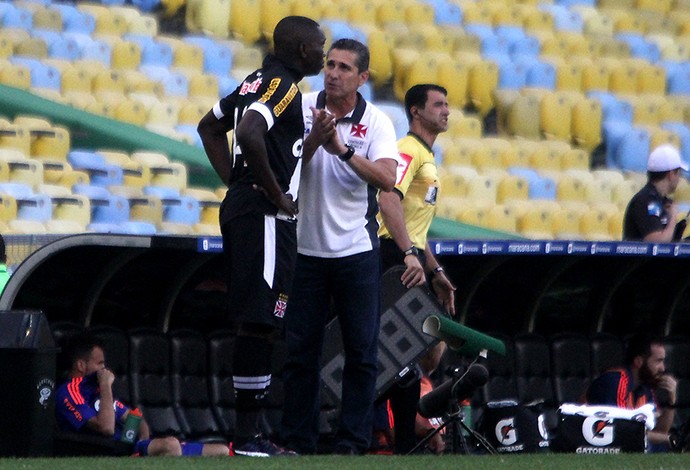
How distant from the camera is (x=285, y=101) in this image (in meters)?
5.25

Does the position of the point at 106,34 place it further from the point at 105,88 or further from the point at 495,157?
the point at 495,157

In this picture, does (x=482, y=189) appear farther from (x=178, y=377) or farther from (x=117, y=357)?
(x=117, y=357)

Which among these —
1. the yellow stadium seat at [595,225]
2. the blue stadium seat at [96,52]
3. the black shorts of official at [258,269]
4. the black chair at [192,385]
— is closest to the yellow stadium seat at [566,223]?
the yellow stadium seat at [595,225]

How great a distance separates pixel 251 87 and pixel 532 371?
4.04m

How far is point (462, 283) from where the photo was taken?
28.6 ft

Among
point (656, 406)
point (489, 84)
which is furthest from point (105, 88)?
point (656, 406)

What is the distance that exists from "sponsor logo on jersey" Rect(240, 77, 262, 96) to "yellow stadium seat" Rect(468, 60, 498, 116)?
11573 mm

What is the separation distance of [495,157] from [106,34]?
422 centimetres

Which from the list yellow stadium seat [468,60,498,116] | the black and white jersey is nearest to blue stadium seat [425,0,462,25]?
yellow stadium seat [468,60,498,116]

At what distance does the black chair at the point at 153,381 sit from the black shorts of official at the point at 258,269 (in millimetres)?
2394

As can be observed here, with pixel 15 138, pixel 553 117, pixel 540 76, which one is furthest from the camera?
pixel 540 76

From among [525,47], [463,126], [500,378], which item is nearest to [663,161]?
[500,378]

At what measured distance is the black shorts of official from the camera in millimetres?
5188

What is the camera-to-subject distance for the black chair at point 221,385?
25.6 ft
